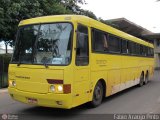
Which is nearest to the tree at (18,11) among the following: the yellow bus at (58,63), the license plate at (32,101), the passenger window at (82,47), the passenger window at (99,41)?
the passenger window at (99,41)

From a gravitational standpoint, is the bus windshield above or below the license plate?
above

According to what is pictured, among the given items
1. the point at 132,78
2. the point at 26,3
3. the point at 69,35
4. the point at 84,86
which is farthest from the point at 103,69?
the point at 26,3

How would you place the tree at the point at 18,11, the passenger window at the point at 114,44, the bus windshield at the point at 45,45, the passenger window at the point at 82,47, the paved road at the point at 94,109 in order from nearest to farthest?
the bus windshield at the point at 45,45, the passenger window at the point at 82,47, the paved road at the point at 94,109, the passenger window at the point at 114,44, the tree at the point at 18,11

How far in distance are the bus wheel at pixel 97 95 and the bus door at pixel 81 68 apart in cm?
84

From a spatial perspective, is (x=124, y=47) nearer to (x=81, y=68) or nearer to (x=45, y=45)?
(x=81, y=68)

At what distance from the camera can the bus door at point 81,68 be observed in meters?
8.83

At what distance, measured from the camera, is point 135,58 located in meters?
16.1

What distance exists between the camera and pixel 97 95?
10.6m

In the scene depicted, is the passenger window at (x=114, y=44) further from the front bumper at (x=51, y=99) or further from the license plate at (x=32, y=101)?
the license plate at (x=32, y=101)

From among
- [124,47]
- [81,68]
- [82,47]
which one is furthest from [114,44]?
[81,68]

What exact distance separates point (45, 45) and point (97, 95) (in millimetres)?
2723

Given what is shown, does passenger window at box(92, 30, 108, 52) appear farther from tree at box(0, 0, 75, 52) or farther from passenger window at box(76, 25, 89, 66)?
tree at box(0, 0, 75, 52)

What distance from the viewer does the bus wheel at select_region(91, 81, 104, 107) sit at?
34.0 feet

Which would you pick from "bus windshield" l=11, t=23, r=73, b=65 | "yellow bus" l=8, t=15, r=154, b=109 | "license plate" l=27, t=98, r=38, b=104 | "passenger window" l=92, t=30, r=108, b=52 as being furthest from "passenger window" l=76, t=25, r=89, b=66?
"license plate" l=27, t=98, r=38, b=104
